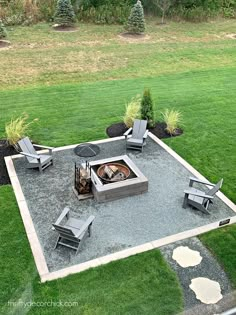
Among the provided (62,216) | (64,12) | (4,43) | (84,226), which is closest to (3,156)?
(62,216)

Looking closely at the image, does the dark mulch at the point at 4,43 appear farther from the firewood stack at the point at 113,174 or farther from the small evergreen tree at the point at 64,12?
the firewood stack at the point at 113,174

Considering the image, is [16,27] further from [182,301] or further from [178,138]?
[182,301]

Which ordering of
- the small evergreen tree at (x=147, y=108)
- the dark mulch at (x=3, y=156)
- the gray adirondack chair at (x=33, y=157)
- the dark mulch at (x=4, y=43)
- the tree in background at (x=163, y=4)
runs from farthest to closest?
the tree in background at (x=163, y=4)
the dark mulch at (x=4, y=43)
the small evergreen tree at (x=147, y=108)
the gray adirondack chair at (x=33, y=157)
the dark mulch at (x=3, y=156)

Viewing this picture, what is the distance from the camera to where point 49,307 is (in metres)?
Result: 5.75

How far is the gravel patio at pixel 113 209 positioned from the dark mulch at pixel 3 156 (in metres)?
0.32

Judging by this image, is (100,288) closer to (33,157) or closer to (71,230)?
(71,230)

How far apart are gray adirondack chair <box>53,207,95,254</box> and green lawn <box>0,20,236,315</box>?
2.19 feet

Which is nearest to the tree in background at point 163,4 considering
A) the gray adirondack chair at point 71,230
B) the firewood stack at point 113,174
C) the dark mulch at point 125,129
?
the dark mulch at point 125,129

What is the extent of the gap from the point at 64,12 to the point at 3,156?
1426 cm

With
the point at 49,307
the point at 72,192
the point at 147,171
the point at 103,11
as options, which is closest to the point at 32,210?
the point at 72,192

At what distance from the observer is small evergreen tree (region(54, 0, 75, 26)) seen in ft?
69.4

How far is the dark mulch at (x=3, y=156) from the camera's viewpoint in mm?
8754

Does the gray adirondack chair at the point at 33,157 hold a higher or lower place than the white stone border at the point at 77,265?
higher

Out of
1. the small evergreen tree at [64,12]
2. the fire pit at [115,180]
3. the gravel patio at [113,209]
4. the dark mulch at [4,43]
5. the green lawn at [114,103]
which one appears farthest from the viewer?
the small evergreen tree at [64,12]
